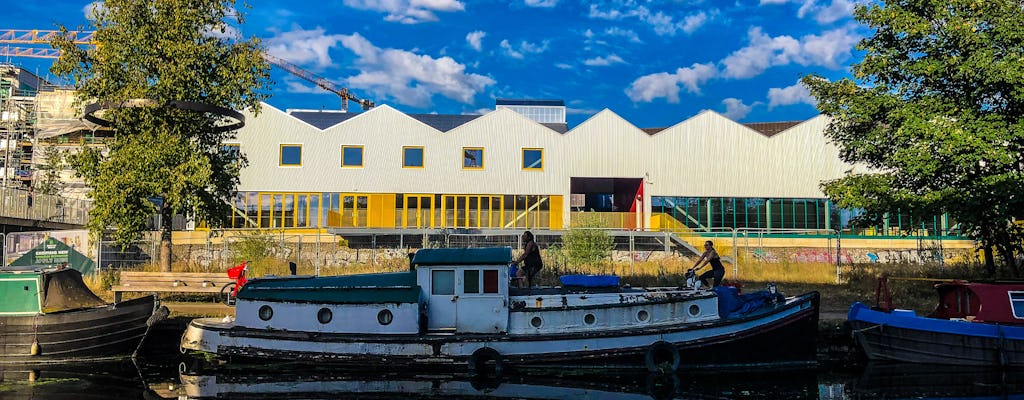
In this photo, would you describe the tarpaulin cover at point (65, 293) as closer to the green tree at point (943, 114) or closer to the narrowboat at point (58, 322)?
the narrowboat at point (58, 322)

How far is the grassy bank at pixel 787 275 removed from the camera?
23109 mm

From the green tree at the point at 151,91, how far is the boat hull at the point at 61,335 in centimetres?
561

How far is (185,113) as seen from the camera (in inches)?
915

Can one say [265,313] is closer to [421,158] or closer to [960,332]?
[960,332]

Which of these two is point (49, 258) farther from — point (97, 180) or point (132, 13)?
point (132, 13)

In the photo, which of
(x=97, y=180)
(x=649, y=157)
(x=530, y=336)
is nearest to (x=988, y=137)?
(x=530, y=336)

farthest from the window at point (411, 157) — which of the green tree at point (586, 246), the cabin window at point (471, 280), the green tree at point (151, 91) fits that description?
the cabin window at point (471, 280)

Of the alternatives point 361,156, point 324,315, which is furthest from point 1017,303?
point 361,156

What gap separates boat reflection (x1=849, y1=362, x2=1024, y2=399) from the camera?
13816mm

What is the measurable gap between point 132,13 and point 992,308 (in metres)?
24.0

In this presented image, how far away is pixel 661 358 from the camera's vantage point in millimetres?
15703

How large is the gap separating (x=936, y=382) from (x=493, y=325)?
357 inches

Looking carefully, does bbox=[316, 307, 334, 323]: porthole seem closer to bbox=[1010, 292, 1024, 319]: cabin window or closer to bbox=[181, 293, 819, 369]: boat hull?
bbox=[181, 293, 819, 369]: boat hull

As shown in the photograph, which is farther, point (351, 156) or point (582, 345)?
point (351, 156)
